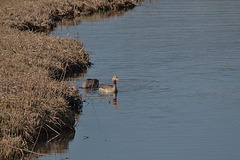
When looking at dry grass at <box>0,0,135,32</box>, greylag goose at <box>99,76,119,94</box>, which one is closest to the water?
greylag goose at <box>99,76,119,94</box>

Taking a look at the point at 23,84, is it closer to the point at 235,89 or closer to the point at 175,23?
the point at 235,89

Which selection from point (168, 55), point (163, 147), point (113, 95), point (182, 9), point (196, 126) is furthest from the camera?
point (182, 9)

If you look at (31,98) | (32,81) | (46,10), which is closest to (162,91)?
(32,81)

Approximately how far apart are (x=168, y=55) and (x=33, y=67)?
7.88 metres

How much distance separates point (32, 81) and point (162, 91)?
209 inches

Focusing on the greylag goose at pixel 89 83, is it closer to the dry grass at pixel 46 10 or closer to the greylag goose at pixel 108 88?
the greylag goose at pixel 108 88

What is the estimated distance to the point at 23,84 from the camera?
50.1 ft

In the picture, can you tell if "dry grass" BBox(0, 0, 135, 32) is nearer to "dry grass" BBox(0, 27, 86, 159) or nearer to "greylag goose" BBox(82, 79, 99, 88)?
"dry grass" BBox(0, 27, 86, 159)

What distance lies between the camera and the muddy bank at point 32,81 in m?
13.2

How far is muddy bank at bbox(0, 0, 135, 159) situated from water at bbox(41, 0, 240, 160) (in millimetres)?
696

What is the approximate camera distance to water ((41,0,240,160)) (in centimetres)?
1332

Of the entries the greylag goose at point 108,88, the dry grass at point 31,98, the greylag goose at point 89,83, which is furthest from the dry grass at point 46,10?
the greylag goose at point 108,88

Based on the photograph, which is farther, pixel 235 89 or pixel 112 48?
pixel 112 48

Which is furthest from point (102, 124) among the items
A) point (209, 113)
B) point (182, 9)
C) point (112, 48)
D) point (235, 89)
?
point (182, 9)
